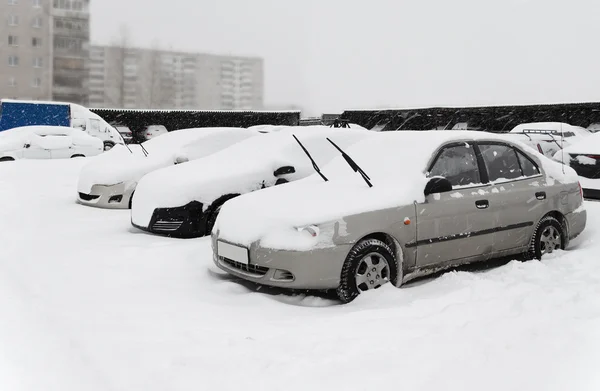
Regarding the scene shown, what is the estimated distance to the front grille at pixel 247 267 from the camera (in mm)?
4844

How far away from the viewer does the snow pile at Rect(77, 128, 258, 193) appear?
9375 millimetres

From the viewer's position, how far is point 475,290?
190 inches

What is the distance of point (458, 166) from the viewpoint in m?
5.68

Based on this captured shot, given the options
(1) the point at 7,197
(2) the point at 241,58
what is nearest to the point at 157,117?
(1) the point at 7,197

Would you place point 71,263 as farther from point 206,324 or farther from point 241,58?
point 241,58

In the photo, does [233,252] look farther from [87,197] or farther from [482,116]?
[482,116]

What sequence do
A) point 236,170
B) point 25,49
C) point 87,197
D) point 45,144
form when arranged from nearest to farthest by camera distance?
point 236,170
point 87,197
point 45,144
point 25,49

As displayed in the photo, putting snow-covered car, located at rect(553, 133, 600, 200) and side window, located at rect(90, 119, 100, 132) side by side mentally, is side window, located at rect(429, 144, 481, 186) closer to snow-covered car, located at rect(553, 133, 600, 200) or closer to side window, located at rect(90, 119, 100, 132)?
snow-covered car, located at rect(553, 133, 600, 200)

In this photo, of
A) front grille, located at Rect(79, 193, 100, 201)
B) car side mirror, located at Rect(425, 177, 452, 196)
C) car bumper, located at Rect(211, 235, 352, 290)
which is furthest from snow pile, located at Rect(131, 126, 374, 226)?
car side mirror, located at Rect(425, 177, 452, 196)

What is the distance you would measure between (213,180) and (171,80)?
204 ft

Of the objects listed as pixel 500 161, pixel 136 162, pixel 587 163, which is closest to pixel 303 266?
pixel 500 161

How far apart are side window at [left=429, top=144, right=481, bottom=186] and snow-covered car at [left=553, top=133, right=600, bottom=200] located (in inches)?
93.8

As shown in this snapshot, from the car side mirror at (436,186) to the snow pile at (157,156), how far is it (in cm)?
523

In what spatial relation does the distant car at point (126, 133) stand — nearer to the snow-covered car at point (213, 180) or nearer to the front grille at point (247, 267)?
the snow-covered car at point (213, 180)
